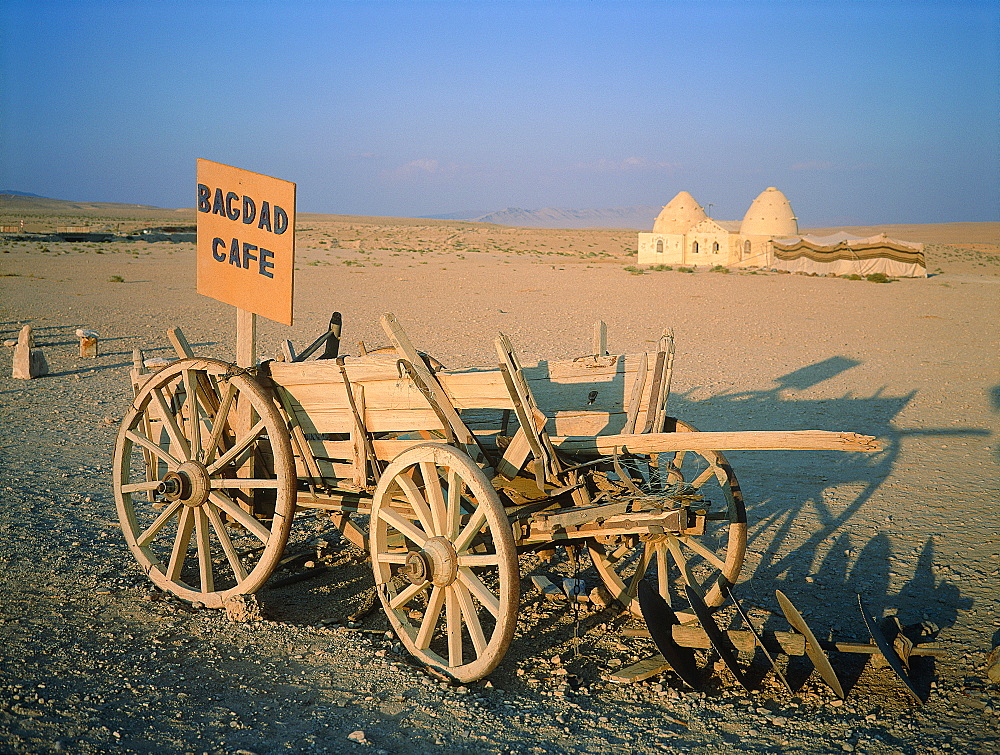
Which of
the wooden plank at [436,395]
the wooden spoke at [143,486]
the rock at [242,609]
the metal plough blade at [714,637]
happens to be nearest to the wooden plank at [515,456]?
the wooden plank at [436,395]

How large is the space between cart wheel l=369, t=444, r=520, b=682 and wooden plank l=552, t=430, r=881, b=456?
71 centimetres

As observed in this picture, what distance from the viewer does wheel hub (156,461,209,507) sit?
4.56 meters

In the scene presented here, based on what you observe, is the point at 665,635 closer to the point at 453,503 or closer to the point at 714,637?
the point at 714,637

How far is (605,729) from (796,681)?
107 cm

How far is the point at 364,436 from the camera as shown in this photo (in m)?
4.36

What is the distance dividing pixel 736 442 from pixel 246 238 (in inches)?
122

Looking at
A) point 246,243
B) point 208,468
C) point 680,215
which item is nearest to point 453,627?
point 208,468

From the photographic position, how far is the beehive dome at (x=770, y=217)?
165ft

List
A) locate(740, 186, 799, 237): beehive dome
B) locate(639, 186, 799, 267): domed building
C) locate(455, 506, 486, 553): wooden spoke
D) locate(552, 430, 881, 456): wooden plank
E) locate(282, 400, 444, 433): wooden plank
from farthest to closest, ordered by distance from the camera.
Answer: locate(740, 186, 799, 237): beehive dome → locate(639, 186, 799, 267): domed building → locate(282, 400, 444, 433): wooden plank → locate(455, 506, 486, 553): wooden spoke → locate(552, 430, 881, 456): wooden plank

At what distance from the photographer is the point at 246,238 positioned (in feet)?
15.9

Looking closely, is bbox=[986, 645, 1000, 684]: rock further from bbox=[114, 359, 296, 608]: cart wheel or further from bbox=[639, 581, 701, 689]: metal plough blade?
bbox=[114, 359, 296, 608]: cart wheel

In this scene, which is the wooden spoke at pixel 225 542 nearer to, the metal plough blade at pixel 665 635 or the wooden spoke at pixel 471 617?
the wooden spoke at pixel 471 617

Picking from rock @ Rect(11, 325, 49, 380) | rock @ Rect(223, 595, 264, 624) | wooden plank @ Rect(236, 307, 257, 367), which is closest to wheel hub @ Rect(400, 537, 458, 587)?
rock @ Rect(223, 595, 264, 624)

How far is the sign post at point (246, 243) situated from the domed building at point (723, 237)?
140 ft
